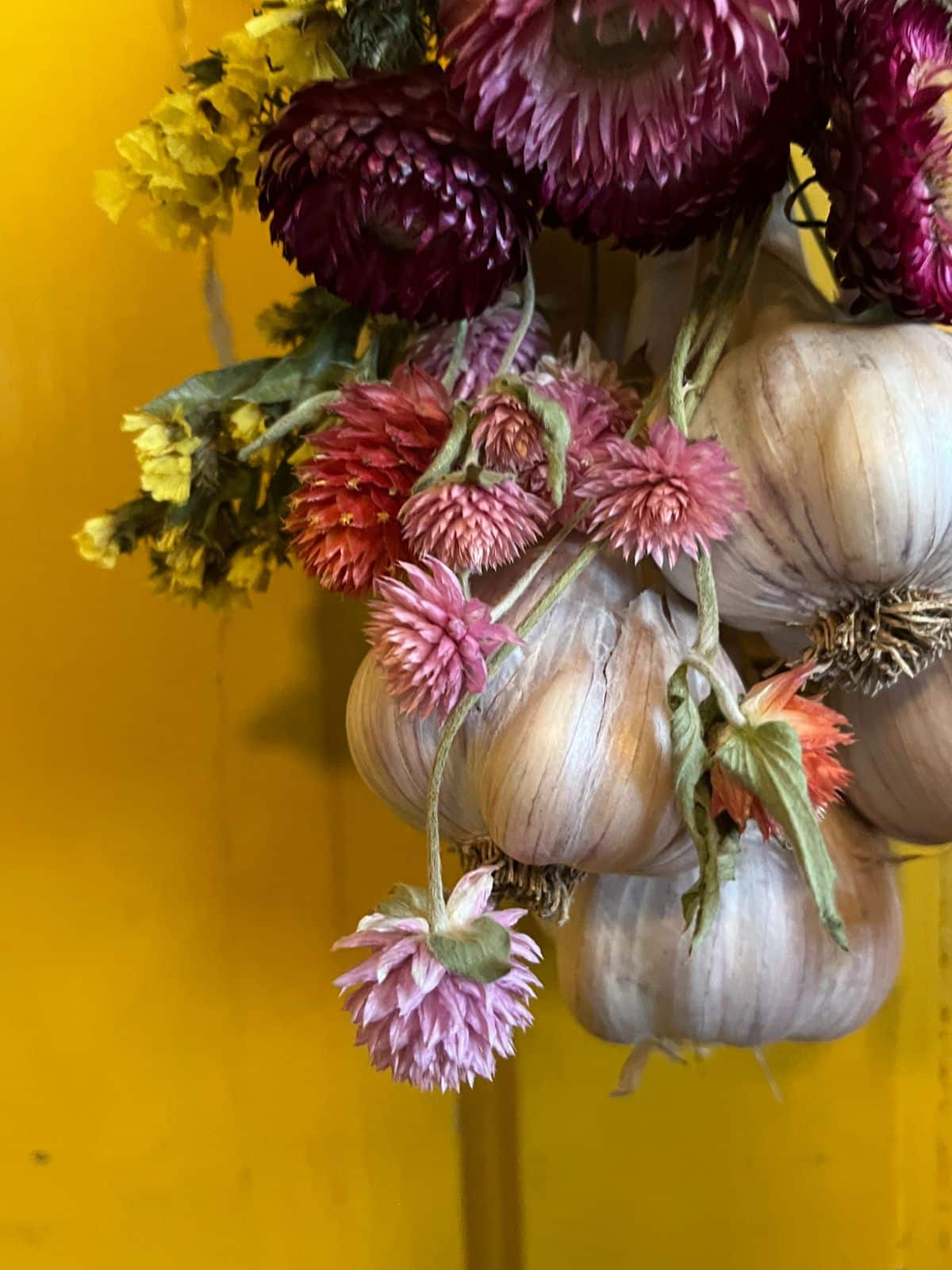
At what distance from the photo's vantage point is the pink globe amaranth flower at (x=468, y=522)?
31cm

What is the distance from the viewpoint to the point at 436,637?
30 cm

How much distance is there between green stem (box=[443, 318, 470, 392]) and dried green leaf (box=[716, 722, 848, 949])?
17 cm

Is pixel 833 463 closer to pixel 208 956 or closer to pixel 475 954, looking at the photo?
pixel 475 954

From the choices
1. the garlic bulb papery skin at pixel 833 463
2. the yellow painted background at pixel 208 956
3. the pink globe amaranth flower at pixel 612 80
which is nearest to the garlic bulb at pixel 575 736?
the garlic bulb papery skin at pixel 833 463

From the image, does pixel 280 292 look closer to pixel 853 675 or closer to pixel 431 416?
pixel 431 416

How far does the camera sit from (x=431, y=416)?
350 mm

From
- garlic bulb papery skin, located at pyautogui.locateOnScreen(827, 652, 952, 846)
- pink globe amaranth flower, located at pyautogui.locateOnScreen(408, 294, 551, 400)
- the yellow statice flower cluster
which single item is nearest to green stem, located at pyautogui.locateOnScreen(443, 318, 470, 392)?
pink globe amaranth flower, located at pyautogui.locateOnScreen(408, 294, 551, 400)

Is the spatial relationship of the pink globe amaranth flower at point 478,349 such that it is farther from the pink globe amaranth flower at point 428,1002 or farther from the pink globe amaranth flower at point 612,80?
the pink globe amaranth flower at point 428,1002

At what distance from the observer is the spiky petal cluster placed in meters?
0.29

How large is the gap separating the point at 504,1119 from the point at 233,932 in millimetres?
224

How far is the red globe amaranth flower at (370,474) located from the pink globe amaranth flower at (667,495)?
0.07m

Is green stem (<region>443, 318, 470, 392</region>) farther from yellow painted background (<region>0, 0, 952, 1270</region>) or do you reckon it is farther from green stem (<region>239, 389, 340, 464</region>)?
yellow painted background (<region>0, 0, 952, 1270</region>)

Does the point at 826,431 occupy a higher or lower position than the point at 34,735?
higher

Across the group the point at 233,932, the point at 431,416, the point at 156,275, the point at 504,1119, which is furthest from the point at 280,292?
the point at 504,1119
